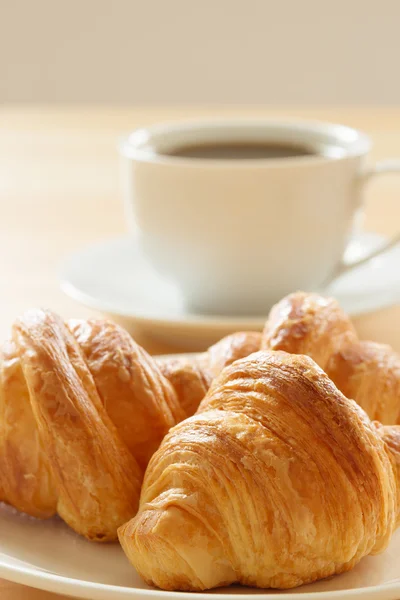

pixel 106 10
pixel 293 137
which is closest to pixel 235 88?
pixel 106 10

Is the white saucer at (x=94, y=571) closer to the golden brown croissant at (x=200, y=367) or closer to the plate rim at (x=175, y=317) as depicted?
the golden brown croissant at (x=200, y=367)

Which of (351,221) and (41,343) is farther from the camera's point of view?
(351,221)

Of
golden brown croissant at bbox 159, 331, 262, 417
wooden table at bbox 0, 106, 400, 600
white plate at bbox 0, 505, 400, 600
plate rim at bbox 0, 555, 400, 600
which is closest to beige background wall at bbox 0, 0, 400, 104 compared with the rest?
wooden table at bbox 0, 106, 400, 600

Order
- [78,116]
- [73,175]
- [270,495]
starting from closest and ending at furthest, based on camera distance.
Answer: [270,495]
[73,175]
[78,116]

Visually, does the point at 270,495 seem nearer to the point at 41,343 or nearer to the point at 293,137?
the point at 41,343

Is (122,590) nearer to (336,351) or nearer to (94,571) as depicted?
(94,571)

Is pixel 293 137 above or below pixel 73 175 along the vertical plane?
above

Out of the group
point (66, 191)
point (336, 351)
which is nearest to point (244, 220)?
point (336, 351)
